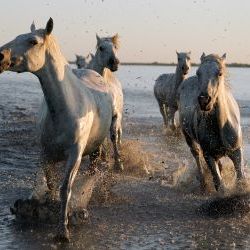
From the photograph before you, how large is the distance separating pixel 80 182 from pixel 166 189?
1636mm

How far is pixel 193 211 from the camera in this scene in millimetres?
7742

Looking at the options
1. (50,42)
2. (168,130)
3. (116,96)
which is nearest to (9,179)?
(116,96)

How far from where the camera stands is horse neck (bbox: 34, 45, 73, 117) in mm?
6188

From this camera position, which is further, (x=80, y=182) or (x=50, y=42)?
(x=80, y=182)

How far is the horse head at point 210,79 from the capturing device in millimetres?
7016

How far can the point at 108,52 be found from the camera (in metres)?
10.8

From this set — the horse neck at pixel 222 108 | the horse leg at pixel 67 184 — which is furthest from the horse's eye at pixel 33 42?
the horse neck at pixel 222 108

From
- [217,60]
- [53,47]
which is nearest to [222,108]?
[217,60]

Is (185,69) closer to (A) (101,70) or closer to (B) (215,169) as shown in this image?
(A) (101,70)

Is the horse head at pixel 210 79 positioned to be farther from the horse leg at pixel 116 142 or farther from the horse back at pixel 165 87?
the horse back at pixel 165 87

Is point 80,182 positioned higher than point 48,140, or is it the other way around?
point 48,140

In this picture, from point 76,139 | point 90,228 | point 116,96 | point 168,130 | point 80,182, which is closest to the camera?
point 76,139

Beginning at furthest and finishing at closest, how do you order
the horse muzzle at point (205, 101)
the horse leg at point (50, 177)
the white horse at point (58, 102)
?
the horse muzzle at point (205, 101) < the horse leg at point (50, 177) < the white horse at point (58, 102)

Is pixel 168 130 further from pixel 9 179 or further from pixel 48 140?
pixel 48 140
